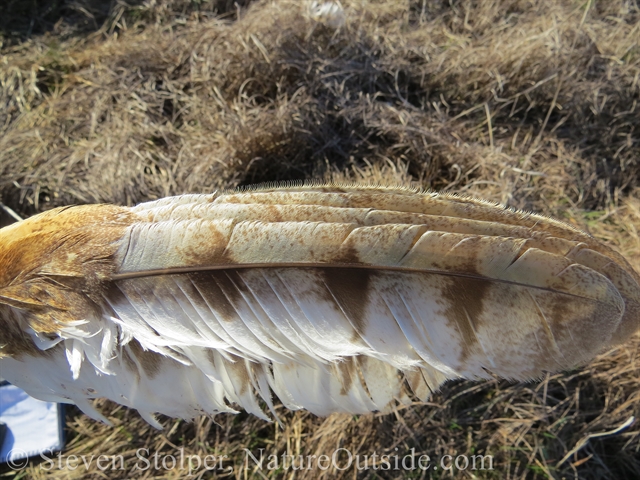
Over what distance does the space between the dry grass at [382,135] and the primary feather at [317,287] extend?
3.08 feet

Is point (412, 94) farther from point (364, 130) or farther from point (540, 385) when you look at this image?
point (540, 385)

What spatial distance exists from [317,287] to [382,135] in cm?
145

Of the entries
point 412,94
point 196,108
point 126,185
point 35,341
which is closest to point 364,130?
point 412,94

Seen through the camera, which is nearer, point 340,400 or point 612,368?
point 340,400

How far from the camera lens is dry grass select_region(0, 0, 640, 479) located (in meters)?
1.83

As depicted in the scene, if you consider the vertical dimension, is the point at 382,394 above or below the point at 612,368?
above

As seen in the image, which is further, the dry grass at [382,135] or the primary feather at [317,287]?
the dry grass at [382,135]

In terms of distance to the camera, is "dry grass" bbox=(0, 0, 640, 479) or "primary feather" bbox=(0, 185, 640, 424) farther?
"dry grass" bbox=(0, 0, 640, 479)

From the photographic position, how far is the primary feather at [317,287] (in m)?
0.88

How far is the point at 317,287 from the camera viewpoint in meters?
0.94

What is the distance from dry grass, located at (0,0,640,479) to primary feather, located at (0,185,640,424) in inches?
36.9

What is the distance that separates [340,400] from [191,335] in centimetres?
42

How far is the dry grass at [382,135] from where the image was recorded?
1829 millimetres

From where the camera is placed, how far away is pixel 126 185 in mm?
2125
